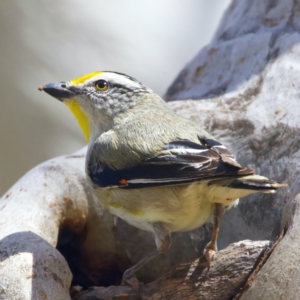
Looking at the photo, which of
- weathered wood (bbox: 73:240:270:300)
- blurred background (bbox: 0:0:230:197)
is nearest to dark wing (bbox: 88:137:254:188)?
weathered wood (bbox: 73:240:270:300)

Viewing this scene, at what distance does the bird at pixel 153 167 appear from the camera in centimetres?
207

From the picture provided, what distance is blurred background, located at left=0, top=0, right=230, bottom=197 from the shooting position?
5.04 m

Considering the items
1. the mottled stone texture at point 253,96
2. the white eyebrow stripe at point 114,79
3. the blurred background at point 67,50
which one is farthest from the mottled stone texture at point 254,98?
the blurred background at point 67,50

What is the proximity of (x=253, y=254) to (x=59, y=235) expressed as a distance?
129 centimetres

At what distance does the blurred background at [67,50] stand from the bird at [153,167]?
8.49ft

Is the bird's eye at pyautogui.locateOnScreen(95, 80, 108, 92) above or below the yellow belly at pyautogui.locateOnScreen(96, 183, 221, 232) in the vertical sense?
above

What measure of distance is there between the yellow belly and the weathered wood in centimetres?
22

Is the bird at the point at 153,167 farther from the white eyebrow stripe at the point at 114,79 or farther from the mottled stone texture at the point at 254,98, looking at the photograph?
the mottled stone texture at the point at 254,98

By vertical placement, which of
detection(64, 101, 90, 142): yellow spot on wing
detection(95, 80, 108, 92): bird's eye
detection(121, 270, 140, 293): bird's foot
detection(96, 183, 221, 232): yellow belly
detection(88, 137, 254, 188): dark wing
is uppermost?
detection(95, 80, 108, 92): bird's eye

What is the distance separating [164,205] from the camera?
2217 millimetres

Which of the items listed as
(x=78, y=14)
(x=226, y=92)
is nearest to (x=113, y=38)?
(x=78, y=14)

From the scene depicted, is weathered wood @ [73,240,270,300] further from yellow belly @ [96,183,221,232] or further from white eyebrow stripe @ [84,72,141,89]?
white eyebrow stripe @ [84,72,141,89]

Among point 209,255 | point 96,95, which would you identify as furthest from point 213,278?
point 96,95

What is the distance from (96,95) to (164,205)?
2.52ft
